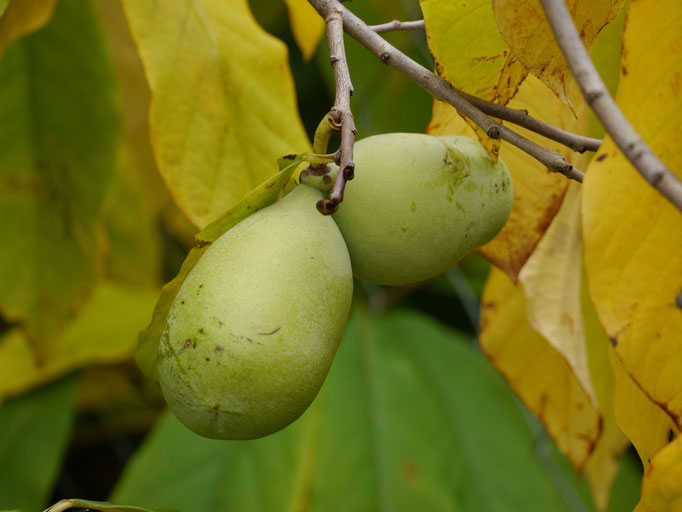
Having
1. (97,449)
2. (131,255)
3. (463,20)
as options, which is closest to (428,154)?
(463,20)

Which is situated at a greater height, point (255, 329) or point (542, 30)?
point (542, 30)

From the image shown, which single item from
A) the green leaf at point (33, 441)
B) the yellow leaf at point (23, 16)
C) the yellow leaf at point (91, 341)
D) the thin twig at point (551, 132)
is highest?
the thin twig at point (551, 132)

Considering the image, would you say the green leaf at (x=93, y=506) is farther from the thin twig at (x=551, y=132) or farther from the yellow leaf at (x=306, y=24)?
the yellow leaf at (x=306, y=24)

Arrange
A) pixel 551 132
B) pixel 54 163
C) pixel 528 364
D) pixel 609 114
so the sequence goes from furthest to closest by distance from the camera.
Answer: pixel 54 163 < pixel 528 364 < pixel 551 132 < pixel 609 114

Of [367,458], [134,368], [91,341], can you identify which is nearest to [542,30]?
[367,458]

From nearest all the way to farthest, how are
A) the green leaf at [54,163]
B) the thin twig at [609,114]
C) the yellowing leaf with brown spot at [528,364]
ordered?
the thin twig at [609,114] → the yellowing leaf with brown spot at [528,364] → the green leaf at [54,163]

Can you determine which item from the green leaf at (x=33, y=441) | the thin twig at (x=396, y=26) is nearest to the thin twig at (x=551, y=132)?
the thin twig at (x=396, y=26)

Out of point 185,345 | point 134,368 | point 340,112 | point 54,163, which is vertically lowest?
point 134,368

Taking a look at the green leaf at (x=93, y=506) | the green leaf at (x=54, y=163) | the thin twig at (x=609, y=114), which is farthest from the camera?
the green leaf at (x=54, y=163)

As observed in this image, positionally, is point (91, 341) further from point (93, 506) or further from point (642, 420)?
point (642, 420)
